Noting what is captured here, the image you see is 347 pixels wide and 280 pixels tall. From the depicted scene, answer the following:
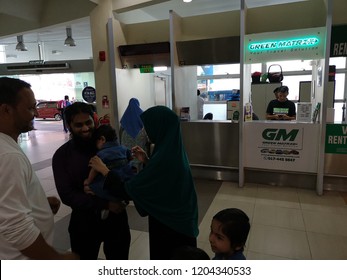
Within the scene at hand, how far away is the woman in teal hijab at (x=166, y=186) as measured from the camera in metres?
1.37

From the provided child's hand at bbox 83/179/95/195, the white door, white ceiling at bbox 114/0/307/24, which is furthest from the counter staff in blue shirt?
child's hand at bbox 83/179/95/195

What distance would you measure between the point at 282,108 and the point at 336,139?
103cm

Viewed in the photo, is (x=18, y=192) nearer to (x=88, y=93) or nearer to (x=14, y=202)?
(x=14, y=202)

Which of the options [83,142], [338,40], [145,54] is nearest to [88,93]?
[145,54]

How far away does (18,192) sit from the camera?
3.04ft

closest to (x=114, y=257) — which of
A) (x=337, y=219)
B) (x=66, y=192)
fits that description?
(x=66, y=192)

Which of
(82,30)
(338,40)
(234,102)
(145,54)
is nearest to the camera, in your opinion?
(338,40)

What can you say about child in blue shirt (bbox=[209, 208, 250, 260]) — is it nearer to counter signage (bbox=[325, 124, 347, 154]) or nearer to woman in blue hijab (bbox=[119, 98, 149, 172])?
woman in blue hijab (bbox=[119, 98, 149, 172])

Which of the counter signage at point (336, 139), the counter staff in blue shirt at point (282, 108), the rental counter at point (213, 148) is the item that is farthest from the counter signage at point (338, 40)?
the rental counter at point (213, 148)

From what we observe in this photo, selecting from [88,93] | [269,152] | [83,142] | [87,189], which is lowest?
[269,152]

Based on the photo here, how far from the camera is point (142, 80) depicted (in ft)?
17.8

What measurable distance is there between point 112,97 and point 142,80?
0.97 m

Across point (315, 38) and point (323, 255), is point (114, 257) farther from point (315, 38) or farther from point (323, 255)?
point (315, 38)

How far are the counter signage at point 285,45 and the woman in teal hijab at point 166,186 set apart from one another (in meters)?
2.97
